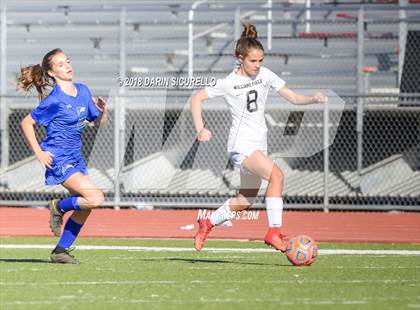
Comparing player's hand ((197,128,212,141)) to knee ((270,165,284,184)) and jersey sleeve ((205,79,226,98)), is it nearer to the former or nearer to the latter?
knee ((270,165,284,184))

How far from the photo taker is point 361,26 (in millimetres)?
17406

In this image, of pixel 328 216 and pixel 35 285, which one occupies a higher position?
pixel 35 285

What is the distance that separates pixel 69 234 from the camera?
9508 millimetres

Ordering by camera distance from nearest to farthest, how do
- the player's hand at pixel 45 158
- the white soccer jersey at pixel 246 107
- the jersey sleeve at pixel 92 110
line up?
the player's hand at pixel 45 158, the jersey sleeve at pixel 92 110, the white soccer jersey at pixel 246 107

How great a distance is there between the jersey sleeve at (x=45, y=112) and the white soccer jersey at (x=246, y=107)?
1.49 meters

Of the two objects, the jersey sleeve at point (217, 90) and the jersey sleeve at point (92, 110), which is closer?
the jersey sleeve at point (92, 110)

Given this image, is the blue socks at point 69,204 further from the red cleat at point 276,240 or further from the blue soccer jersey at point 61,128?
the red cleat at point 276,240

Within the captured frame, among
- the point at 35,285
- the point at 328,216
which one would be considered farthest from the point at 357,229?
the point at 35,285

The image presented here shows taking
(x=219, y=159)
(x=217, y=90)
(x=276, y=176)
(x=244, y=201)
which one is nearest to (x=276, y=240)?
(x=276, y=176)

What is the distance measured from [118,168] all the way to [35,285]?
9.15 meters

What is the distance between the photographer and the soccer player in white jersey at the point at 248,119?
959 cm

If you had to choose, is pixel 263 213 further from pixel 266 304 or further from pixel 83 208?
pixel 266 304

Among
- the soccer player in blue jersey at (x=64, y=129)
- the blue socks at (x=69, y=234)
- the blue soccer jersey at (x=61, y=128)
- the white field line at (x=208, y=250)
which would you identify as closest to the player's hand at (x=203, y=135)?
the soccer player in blue jersey at (x=64, y=129)

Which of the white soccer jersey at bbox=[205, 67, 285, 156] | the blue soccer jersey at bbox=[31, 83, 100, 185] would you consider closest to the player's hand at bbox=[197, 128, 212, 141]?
the white soccer jersey at bbox=[205, 67, 285, 156]
